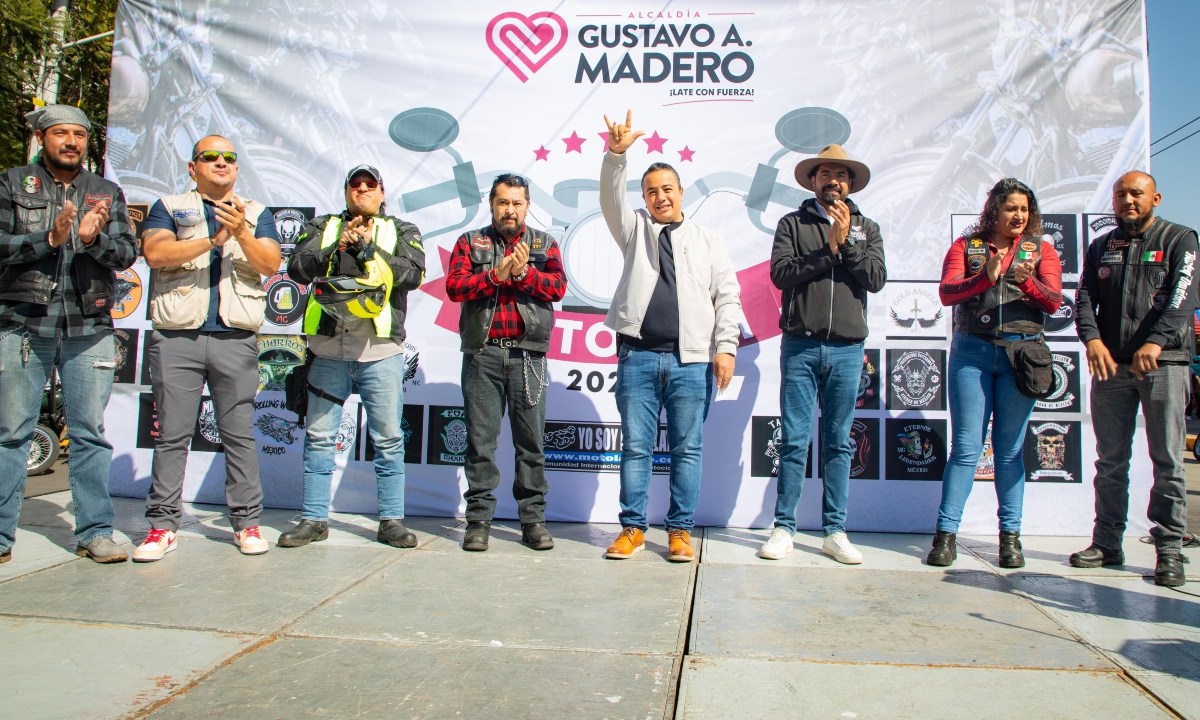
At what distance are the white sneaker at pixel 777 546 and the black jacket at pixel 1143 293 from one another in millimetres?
1726

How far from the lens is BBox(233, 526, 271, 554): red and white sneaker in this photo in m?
4.01

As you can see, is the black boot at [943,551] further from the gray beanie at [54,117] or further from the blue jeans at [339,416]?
the gray beanie at [54,117]

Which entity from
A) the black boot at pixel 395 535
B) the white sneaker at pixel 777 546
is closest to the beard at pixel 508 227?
the black boot at pixel 395 535

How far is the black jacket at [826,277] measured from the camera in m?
4.12

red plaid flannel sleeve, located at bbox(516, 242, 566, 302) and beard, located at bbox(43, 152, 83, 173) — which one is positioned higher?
beard, located at bbox(43, 152, 83, 173)

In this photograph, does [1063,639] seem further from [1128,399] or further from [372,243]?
[372,243]

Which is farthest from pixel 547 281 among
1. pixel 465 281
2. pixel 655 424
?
pixel 655 424

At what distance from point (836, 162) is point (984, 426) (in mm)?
1496

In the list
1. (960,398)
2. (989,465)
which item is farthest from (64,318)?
(989,465)

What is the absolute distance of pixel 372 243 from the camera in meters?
4.10

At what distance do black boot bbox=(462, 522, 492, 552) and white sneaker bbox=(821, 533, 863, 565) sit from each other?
5.57 ft

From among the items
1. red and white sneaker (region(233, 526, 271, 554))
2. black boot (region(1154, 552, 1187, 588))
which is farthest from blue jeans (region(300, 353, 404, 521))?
black boot (region(1154, 552, 1187, 588))

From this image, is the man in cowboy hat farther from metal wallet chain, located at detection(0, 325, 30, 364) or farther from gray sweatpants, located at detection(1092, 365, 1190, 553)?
metal wallet chain, located at detection(0, 325, 30, 364)

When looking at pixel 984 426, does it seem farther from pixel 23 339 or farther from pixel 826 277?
pixel 23 339
